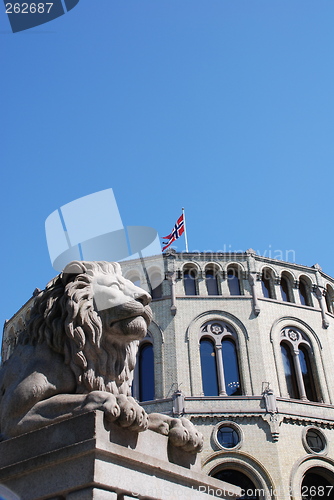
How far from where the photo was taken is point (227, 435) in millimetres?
23609

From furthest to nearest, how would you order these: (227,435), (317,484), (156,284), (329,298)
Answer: (329,298) < (156,284) < (227,435) < (317,484)

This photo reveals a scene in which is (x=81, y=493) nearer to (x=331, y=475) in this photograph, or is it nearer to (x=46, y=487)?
(x=46, y=487)

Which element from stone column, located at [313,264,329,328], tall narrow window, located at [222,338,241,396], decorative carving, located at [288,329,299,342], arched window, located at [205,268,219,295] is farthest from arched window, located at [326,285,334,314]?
tall narrow window, located at [222,338,241,396]

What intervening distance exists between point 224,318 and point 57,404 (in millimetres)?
23469

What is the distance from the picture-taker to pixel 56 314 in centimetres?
427

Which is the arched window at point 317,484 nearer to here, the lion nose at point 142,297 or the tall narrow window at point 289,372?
the tall narrow window at point 289,372

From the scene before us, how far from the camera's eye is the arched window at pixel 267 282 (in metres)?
28.6

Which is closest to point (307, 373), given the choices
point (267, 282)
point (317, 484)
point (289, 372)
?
point (289, 372)

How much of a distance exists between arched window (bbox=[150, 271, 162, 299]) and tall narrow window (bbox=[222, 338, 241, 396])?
4120 millimetres

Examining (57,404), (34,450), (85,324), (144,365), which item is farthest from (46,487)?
(144,365)

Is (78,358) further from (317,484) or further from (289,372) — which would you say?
(289,372)

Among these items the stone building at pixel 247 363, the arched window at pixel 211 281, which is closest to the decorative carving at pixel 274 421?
the stone building at pixel 247 363

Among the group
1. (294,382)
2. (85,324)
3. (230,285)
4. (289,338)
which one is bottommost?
(85,324)

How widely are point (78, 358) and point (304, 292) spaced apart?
1067 inches
